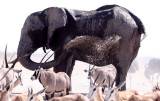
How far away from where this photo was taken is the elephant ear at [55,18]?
13.4 metres

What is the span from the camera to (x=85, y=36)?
13.4 m

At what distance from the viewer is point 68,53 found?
13586 mm

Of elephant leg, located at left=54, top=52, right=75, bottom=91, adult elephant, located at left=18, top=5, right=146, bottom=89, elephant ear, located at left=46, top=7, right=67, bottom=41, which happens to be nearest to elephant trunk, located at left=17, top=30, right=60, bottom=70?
adult elephant, located at left=18, top=5, right=146, bottom=89

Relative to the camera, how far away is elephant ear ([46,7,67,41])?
13.4m

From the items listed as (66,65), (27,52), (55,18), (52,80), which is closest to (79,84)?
(66,65)

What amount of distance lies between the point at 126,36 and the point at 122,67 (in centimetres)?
91

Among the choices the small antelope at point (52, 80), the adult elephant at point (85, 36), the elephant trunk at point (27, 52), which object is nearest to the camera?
the small antelope at point (52, 80)

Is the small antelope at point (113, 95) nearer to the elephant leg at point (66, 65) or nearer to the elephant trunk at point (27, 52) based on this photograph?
the elephant leg at point (66, 65)

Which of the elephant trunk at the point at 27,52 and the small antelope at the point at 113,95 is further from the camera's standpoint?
the elephant trunk at the point at 27,52

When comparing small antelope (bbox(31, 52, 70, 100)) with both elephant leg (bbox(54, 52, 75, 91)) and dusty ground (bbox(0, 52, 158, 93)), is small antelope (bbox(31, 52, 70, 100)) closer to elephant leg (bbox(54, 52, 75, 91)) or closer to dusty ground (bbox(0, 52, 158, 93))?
elephant leg (bbox(54, 52, 75, 91))

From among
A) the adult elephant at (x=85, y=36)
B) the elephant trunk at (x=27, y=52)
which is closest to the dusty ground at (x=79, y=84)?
the elephant trunk at (x=27, y=52)

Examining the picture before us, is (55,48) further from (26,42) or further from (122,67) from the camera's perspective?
(122,67)

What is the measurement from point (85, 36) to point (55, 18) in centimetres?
100

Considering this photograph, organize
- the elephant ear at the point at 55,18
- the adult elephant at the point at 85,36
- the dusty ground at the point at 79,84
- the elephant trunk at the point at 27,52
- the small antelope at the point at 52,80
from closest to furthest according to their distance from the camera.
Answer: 1. the small antelope at the point at 52,80
2. the adult elephant at the point at 85,36
3. the elephant ear at the point at 55,18
4. the elephant trunk at the point at 27,52
5. the dusty ground at the point at 79,84
